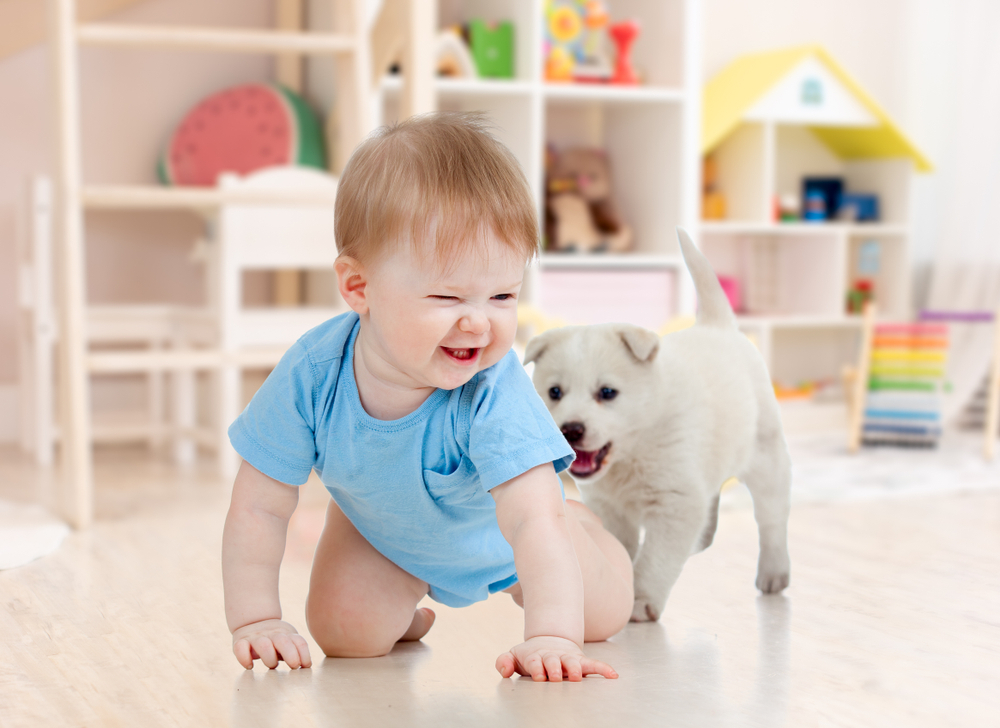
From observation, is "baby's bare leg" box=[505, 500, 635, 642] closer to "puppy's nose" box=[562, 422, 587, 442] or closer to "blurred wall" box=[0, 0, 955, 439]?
"puppy's nose" box=[562, 422, 587, 442]

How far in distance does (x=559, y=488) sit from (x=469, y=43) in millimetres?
1948

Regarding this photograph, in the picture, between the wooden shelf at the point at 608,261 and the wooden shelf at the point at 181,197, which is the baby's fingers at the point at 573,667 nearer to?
the wooden shelf at the point at 181,197

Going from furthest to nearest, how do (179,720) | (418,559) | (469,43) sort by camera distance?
1. (469,43)
2. (418,559)
3. (179,720)

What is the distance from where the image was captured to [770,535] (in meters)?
1.07

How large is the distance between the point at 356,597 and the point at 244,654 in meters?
0.12

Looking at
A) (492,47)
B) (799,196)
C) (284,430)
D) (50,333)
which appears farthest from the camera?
(799,196)

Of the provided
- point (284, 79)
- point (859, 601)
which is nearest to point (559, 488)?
point (859, 601)

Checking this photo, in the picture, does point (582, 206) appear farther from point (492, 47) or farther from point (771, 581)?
point (771, 581)

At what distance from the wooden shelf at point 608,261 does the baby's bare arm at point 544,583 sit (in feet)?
5.58

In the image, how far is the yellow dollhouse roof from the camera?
275 cm

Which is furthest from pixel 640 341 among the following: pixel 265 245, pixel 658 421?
pixel 265 245

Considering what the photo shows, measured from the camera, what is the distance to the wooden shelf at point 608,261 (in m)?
2.50

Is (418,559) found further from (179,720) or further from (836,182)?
(836,182)

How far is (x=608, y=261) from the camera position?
100.0 inches
